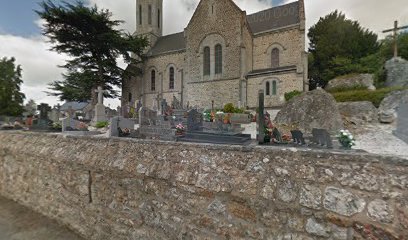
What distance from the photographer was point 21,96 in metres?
34.4

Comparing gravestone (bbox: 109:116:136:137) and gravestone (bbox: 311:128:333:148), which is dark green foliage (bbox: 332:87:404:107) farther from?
gravestone (bbox: 109:116:136:137)

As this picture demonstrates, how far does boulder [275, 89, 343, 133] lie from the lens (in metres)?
10.4

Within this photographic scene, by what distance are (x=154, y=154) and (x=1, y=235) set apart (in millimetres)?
3378

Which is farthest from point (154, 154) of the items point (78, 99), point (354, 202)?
point (78, 99)

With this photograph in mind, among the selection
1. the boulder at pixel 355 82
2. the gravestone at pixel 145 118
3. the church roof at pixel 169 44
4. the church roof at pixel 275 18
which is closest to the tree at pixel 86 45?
the church roof at pixel 169 44

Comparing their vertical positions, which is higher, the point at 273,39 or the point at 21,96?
the point at 273,39

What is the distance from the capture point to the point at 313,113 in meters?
10.9

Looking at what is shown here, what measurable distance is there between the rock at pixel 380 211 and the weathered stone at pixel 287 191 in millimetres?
523

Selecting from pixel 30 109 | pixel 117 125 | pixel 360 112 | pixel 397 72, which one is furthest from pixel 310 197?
pixel 30 109

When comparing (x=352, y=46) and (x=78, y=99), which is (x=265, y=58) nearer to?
(x=352, y=46)

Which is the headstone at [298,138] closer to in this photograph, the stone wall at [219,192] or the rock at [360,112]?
the stone wall at [219,192]

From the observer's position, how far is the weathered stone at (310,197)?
1.82 metres

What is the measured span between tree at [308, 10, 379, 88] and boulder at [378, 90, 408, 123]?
15.9 m

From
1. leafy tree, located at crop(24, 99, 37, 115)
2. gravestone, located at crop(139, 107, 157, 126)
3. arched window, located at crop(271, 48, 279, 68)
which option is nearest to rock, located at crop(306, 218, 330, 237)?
gravestone, located at crop(139, 107, 157, 126)
